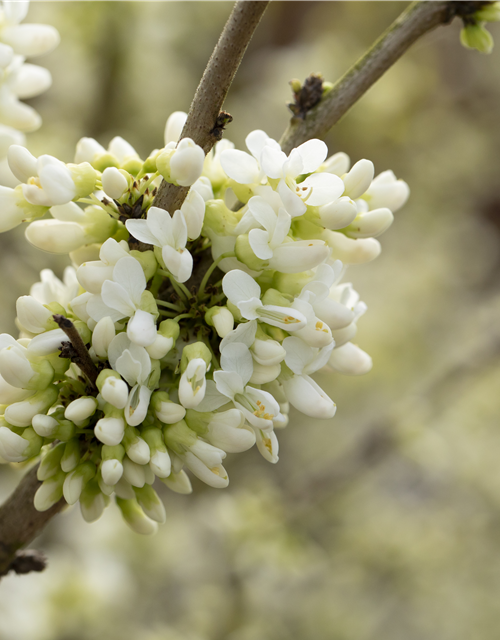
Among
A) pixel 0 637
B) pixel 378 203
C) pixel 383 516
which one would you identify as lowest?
pixel 0 637

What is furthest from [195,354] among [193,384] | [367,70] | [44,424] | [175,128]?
[367,70]

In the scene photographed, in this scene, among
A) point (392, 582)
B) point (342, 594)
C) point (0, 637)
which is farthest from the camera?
point (392, 582)

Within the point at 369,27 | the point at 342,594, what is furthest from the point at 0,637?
the point at 369,27

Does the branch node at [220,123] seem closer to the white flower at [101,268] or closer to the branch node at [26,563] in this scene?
the white flower at [101,268]

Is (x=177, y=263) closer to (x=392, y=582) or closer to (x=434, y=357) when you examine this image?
(x=392, y=582)

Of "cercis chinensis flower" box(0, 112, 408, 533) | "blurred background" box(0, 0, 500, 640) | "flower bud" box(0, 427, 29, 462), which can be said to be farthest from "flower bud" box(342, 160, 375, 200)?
"blurred background" box(0, 0, 500, 640)

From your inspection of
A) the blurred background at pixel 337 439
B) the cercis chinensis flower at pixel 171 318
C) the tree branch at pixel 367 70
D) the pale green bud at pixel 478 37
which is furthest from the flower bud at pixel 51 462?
the blurred background at pixel 337 439
